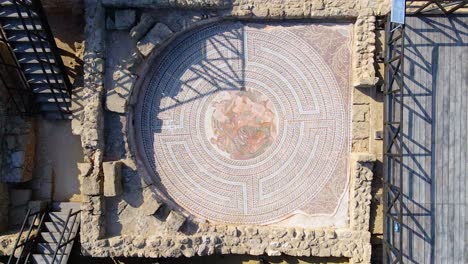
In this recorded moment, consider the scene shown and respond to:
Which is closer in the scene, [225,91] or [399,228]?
[399,228]

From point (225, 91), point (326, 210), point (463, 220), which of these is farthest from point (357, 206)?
point (225, 91)

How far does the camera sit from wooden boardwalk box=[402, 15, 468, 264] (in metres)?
6.68

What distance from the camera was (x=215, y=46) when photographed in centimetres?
697

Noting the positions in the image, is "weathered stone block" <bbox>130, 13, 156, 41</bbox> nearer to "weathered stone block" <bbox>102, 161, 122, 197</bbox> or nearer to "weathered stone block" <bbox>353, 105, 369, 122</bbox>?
"weathered stone block" <bbox>102, 161, 122, 197</bbox>

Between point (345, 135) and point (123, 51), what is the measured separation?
4283 millimetres

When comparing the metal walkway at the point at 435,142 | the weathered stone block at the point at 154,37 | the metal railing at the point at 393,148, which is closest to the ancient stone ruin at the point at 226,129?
the weathered stone block at the point at 154,37

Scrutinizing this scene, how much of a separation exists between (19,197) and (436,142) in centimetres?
786

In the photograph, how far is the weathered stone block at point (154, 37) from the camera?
6.59 m

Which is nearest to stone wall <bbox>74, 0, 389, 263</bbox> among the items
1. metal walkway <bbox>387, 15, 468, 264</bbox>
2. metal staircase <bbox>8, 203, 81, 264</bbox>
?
metal staircase <bbox>8, 203, 81, 264</bbox>

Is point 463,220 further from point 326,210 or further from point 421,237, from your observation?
point 326,210

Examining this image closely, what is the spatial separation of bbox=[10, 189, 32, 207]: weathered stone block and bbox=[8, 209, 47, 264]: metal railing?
1.09 feet

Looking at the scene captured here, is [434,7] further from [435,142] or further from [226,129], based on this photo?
[226,129]

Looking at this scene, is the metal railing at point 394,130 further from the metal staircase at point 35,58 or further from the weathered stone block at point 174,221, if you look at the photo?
the metal staircase at point 35,58

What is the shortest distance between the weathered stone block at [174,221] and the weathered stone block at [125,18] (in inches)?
135
